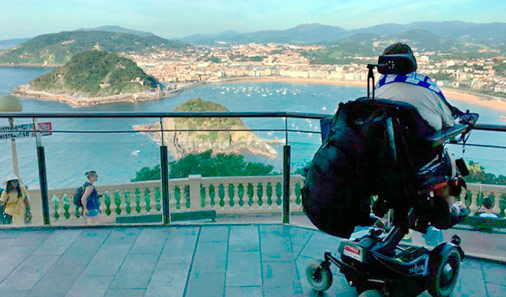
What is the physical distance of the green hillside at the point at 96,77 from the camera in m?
23.1

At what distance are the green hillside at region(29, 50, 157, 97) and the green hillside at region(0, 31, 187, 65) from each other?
4178 millimetres

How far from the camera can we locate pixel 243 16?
45.4m

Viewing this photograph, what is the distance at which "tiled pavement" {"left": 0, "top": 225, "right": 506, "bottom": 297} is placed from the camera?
8.19 feet

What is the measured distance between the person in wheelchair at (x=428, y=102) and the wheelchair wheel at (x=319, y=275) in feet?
2.49

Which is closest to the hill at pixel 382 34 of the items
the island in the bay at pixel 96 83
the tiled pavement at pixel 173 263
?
the island in the bay at pixel 96 83

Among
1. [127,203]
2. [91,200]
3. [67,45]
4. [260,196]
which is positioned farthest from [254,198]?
[67,45]

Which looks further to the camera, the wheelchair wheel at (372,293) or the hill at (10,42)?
the hill at (10,42)

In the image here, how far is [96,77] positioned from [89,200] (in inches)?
889

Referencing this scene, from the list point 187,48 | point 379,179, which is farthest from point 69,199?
point 187,48

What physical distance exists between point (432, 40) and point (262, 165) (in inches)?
824

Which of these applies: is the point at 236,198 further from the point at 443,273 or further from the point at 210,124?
the point at 443,273

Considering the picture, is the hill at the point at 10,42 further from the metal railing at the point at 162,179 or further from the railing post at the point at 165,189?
the railing post at the point at 165,189

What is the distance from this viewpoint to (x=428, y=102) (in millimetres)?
1845

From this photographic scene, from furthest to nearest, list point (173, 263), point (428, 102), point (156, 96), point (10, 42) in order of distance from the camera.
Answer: point (10, 42) → point (156, 96) → point (173, 263) → point (428, 102)
